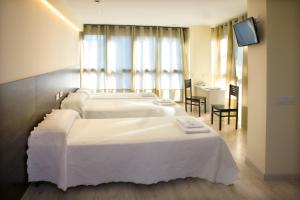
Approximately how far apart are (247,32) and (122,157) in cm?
222

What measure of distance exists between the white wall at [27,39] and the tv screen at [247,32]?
2.51 m

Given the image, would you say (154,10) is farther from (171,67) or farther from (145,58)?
(171,67)

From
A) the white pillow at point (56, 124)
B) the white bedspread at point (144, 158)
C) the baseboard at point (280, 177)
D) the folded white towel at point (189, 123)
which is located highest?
the white pillow at point (56, 124)

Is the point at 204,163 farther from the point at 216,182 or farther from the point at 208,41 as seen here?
the point at 208,41

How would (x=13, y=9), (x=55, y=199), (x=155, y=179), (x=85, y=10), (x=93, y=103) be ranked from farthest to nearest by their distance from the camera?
(x=85, y=10)
(x=93, y=103)
(x=155, y=179)
(x=55, y=199)
(x=13, y=9)

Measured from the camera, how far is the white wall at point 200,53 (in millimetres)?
7379

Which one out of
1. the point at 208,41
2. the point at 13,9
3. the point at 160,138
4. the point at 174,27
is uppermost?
the point at 174,27

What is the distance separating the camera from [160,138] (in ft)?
9.36

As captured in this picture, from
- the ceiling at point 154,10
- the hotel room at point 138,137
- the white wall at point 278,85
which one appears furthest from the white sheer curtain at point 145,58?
the white wall at point 278,85

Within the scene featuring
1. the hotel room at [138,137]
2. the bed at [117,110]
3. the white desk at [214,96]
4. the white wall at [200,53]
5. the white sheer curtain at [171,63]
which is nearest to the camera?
the hotel room at [138,137]

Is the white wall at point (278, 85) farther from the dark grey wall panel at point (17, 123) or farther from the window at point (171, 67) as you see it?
the window at point (171, 67)

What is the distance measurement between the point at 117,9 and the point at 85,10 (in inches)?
26.2

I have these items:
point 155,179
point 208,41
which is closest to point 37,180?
point 155,179

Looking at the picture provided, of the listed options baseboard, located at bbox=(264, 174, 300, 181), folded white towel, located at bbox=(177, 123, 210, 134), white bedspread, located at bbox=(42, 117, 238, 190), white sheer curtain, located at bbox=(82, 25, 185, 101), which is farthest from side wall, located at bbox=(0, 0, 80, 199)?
white sheer curtain, located at bbox=(82, 25, 185, 101)
